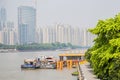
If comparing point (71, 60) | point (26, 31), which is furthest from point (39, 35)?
point (71, 60)

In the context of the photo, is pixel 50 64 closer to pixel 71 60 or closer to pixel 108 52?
pixel 71 60

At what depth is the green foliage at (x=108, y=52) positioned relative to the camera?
56.9ft

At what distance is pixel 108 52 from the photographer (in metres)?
19.1

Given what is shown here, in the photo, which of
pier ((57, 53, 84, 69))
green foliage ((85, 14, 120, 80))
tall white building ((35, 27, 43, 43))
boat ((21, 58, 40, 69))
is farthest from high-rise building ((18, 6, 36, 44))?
green foliage ((85, 14, 120, 80))

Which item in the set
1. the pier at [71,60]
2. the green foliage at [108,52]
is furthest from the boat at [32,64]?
the green foliage at [108,52]

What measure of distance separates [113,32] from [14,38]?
514 feet

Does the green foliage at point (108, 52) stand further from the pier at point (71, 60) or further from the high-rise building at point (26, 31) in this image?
the high-rise building at point (26, 31)

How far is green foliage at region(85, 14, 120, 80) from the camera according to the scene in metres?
17.3

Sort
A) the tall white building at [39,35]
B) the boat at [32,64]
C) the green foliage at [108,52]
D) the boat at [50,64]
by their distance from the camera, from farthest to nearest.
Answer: the tall white building at [39,35] < the boat at [50,64] < the boat at [32,64] < the green foliage at [108,52]

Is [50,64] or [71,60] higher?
[71,60]

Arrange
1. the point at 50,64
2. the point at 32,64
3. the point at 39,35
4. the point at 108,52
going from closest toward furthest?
the point at 108,52 < the point at 32,64 < the point at 50,64 < the point at 39,35

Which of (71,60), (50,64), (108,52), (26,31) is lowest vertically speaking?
(50,64)

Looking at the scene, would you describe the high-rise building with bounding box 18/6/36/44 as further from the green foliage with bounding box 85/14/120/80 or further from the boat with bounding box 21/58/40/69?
the green foliage with bounding box 85/14/120/80

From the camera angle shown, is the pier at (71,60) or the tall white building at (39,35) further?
the tall white building at (39,35)
